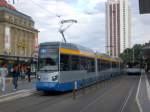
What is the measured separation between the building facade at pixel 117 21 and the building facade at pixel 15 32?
19.7 metres

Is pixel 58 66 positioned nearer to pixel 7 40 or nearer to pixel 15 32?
pixel 7 40

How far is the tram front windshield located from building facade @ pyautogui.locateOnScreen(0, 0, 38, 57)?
60.7 metres

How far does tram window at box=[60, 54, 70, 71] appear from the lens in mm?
20722

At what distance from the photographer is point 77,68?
2400 cm

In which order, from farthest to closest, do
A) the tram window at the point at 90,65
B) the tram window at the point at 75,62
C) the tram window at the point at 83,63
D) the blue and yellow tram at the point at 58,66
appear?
the tram window at the point at 90,65, the tram window at the point at 83,63, the tram window at the point at 75,62, the blue and yellow tram at the point at 58,66

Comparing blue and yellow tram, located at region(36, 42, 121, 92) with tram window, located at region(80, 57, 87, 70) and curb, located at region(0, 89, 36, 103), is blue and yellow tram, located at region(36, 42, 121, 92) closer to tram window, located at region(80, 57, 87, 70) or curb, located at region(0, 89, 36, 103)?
tram window, located at region(80, 57, 87, 70)

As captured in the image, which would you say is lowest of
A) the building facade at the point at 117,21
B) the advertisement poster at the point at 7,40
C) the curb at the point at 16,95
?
the curb at the point at 16,95

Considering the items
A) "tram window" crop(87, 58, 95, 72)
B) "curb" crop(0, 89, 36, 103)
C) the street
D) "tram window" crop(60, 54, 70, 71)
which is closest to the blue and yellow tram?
"tram window" crop(60, 54, 70, 71)

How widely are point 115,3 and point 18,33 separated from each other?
33137 mm

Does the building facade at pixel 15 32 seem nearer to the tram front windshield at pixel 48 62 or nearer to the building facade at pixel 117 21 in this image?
the building facade at pixel 117 21

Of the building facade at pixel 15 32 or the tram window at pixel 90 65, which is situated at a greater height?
the building facade at pixel 15 32

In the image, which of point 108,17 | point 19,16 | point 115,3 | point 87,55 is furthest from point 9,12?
point 87,55

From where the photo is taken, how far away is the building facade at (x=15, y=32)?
85088mm

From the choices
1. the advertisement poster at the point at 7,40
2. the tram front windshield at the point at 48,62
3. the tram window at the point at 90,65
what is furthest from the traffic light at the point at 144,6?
the advertisement poster at the point at 7,40
